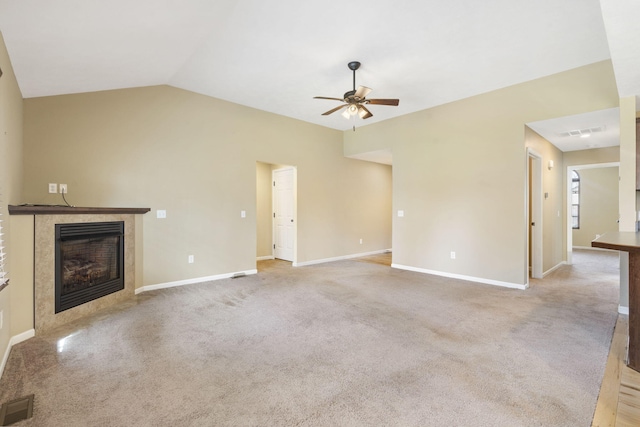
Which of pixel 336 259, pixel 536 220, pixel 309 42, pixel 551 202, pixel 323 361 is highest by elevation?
pixel 309 42

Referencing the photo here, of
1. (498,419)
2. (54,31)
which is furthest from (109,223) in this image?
(498,419)

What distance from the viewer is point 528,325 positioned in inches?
116

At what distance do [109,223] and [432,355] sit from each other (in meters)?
3.82

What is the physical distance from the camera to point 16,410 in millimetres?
1668

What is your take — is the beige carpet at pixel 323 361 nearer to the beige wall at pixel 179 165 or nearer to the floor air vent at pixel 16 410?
the floor air vent at pixel 16 410

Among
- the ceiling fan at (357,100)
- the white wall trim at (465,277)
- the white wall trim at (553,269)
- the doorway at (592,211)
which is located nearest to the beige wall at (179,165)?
the white wall trim at (465,277)

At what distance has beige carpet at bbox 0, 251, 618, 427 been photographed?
1.69 metres

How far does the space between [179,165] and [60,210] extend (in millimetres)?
1769

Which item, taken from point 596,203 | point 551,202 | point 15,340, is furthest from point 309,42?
point 596,203

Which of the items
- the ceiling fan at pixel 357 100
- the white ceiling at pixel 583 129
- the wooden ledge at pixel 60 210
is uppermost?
the ceiling fan at pixel 357 100

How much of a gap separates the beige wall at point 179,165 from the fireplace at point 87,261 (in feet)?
1.56

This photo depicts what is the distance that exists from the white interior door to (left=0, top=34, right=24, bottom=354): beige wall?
410 centimetres

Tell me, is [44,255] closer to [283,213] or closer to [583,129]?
[283,213]

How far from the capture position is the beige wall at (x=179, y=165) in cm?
355
